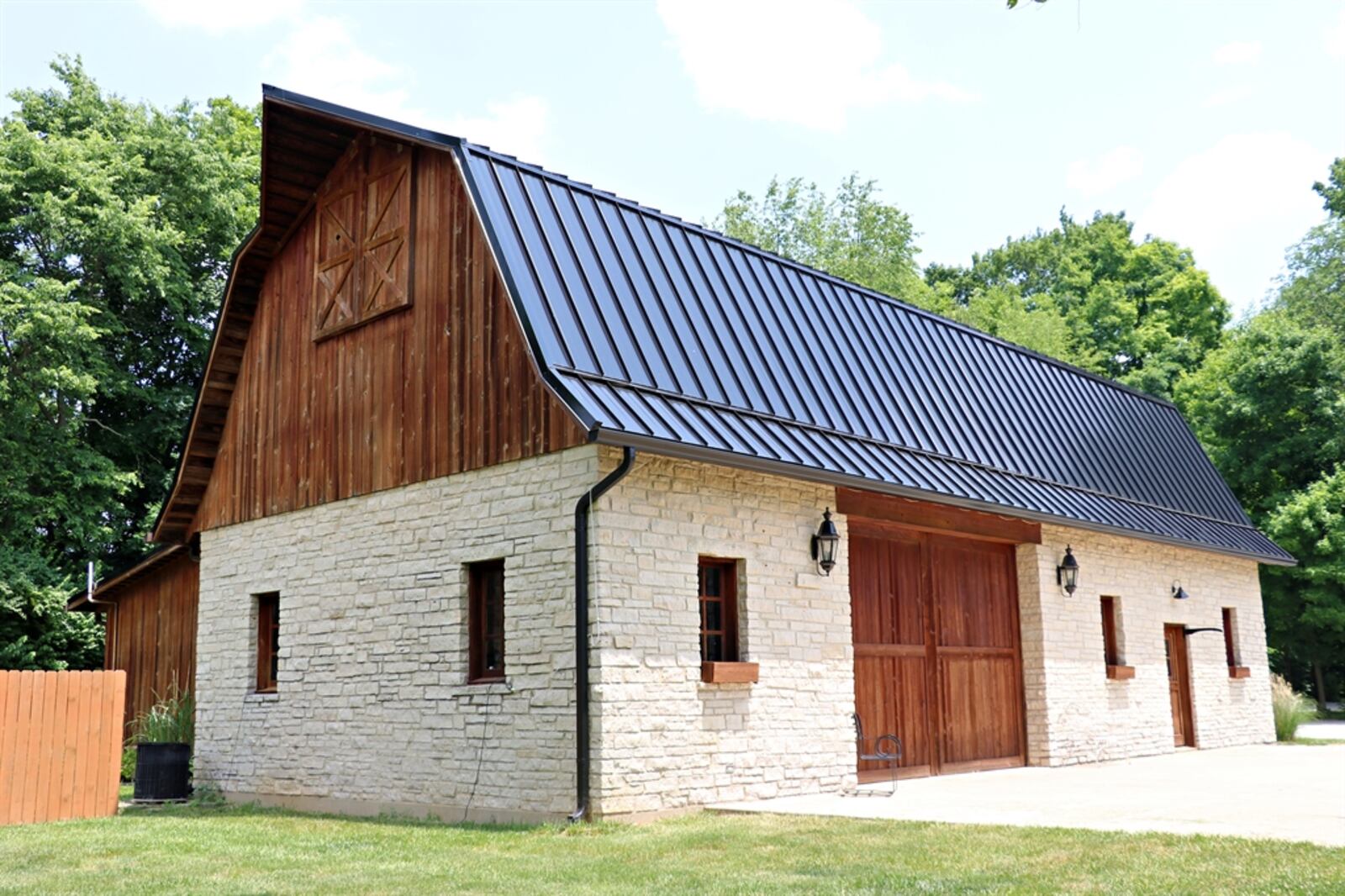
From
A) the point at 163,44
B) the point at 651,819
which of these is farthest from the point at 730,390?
the point at 163,44

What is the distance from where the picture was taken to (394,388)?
44.3 feet

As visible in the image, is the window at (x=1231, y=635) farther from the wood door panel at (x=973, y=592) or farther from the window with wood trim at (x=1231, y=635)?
the wood door panel at (x=973, y=592)

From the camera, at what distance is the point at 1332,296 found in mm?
46188

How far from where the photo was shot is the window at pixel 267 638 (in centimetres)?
1526

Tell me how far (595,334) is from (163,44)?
1708 centimetres

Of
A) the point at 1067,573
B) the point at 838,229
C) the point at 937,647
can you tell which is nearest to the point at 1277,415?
the point at 1067,573

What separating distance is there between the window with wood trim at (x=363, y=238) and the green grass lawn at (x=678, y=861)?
5.68 metres

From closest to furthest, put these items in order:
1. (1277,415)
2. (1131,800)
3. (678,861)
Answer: (678,861) < (1131,800) < (1277,415)

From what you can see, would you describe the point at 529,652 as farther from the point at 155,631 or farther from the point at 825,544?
the point at 155,631

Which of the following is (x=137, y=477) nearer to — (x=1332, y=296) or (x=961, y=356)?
(x=961, y=356)

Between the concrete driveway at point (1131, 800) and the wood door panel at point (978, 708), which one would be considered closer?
the concrete driveway at point (1131, 800)

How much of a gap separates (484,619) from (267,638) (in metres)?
4.30

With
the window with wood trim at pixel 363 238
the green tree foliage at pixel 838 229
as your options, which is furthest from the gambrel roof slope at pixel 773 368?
the green tree foliage at pixel 838 229

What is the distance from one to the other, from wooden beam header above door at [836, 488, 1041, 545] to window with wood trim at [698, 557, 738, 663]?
1.79 metres
